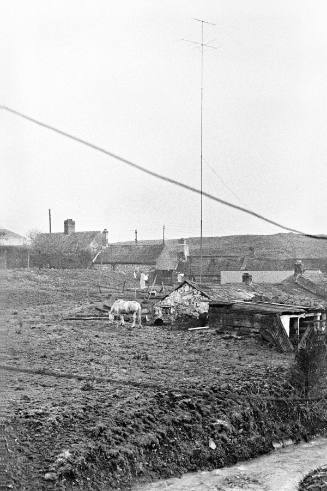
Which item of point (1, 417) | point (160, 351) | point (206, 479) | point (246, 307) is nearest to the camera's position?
point (1, 417)

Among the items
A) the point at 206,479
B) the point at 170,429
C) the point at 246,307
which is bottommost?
the point at 206,479

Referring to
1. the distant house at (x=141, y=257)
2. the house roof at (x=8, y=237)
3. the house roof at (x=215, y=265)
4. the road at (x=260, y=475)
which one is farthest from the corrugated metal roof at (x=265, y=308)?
the distant house at (x=141, y=257)

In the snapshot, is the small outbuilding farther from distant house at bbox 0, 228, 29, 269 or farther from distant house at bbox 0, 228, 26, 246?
distant house at bbox 0, 228, 26, 246

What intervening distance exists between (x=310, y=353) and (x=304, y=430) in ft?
8.91

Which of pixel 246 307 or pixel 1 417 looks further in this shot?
pixel 246 307

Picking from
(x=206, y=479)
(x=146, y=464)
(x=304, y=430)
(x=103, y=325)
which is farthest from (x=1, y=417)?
(x=103, y=325)

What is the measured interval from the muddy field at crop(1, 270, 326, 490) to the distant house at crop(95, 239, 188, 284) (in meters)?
38.2

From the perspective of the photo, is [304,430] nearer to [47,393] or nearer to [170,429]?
[170,429]

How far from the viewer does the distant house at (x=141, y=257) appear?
58.0 meters

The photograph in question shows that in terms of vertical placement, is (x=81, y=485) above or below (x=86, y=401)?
below

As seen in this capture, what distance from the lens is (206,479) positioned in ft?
33.8

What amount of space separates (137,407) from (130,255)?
159ft

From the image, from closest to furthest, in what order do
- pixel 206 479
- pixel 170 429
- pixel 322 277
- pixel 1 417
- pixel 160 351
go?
pixel 1 417 → pixel 206 479 → pixel 170 429 → pixel 160 351 → pixel 322 277

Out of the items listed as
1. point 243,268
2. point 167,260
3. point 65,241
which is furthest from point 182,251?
point 65,241
